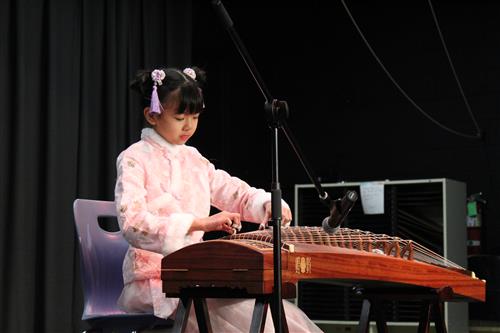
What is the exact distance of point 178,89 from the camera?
2262mm

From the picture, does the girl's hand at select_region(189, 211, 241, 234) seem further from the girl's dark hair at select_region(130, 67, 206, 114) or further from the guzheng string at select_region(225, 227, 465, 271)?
the girl's dark hair at select_region(130, 67, 206, 114)

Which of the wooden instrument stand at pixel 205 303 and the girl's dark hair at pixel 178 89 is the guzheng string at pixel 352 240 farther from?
the girl's dark hair at pixel 178 89

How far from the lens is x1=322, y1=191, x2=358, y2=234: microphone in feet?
5.76

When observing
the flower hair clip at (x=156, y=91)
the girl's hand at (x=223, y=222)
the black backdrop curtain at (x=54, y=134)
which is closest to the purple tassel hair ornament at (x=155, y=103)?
the flower hair clip at (x=156, y=91)

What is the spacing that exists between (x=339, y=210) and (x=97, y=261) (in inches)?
36.9

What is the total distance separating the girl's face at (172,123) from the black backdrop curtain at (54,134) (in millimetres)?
1457

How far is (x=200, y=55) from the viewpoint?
17.5 ft

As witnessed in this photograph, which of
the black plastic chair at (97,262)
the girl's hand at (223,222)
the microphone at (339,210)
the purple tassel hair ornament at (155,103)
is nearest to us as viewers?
the microphone at (339,210)

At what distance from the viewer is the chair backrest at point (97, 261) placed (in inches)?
94.8

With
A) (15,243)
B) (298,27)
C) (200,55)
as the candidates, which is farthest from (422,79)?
(15,243)

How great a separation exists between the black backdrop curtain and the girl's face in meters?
1.46

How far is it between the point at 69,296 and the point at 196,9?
2233mm

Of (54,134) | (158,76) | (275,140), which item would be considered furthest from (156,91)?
(54,134)

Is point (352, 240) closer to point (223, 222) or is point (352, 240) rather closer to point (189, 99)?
point (223, 222)
